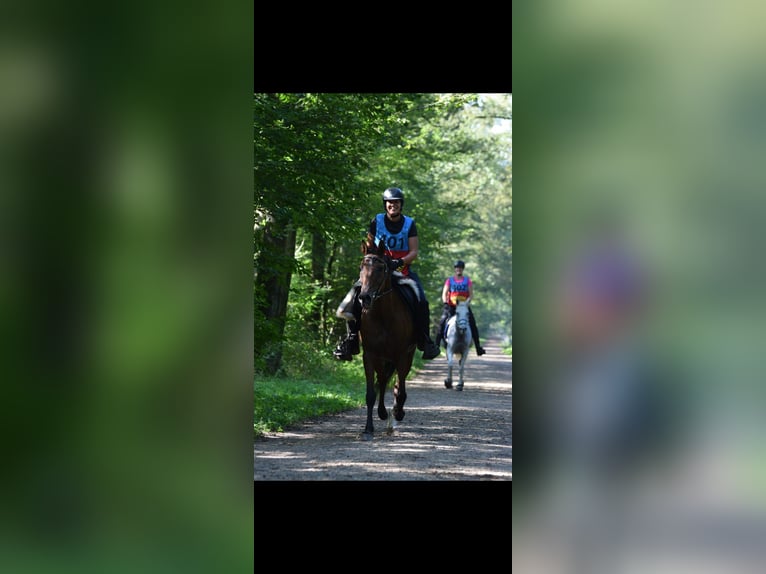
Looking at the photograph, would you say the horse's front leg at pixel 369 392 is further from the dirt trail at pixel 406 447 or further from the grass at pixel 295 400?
the grass at pixel 295 400

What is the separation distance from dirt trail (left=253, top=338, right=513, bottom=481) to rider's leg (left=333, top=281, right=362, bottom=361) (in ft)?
3.49

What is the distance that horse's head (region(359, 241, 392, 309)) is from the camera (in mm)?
11078

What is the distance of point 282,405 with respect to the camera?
14953mm

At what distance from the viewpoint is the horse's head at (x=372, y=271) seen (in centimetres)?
1108

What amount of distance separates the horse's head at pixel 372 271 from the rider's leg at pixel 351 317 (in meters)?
0.37

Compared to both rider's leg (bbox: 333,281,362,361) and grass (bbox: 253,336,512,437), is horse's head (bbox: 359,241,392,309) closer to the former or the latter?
rider's leg (bbox: 333,281,362,361)

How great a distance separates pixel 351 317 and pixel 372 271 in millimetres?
912
